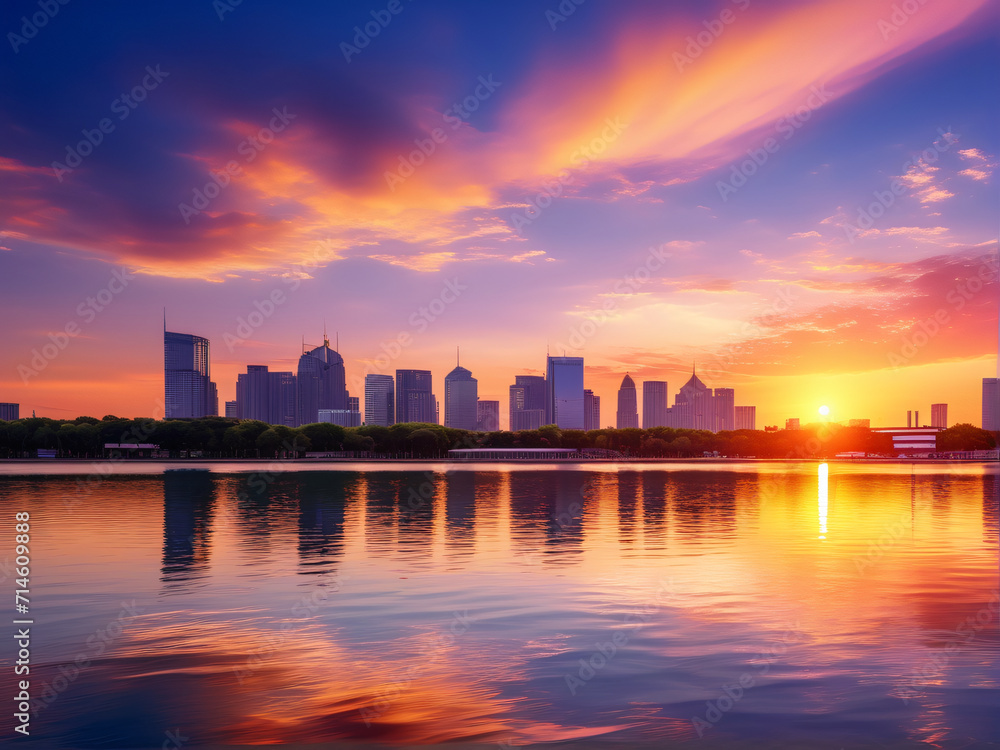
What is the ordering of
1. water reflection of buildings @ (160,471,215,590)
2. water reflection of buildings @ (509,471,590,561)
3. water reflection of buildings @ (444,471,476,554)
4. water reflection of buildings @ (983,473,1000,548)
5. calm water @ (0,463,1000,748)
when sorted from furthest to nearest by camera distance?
water reflection of buildings @ (983,473,1000,548) < water reflection of buildings @ (444,471,476,554) < water reflection of buildings @ (509,471,590,561) < water reflection of buildings @ (160,471,215,590) < calm water @ (0,463,1000,748)

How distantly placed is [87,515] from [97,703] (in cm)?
3890

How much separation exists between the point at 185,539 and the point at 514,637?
23912mm

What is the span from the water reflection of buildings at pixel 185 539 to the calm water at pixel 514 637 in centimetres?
28

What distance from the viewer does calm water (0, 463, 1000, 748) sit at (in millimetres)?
12352

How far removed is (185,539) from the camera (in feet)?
117

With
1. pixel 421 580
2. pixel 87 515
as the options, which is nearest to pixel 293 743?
pixel 421 580

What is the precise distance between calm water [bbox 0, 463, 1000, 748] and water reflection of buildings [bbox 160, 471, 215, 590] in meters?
0.28

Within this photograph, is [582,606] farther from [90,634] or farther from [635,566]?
[90,634]

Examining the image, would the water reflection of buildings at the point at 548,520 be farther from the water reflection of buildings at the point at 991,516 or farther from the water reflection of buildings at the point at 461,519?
the water reflection of buildings at the point at 991,516

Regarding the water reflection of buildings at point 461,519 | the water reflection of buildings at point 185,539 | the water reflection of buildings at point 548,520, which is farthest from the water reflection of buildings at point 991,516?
the water reflection of buildings at point 185,539

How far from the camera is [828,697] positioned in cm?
1347

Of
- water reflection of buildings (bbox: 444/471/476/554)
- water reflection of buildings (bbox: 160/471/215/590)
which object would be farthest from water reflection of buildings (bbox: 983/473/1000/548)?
water reflection of buildings (bbox: 160/471/215/590)

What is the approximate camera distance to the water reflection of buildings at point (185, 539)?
26.1m

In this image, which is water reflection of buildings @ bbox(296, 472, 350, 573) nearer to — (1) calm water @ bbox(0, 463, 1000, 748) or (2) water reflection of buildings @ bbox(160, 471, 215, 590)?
(1) calm water @ bbox(0, 463, 1000, 748)
